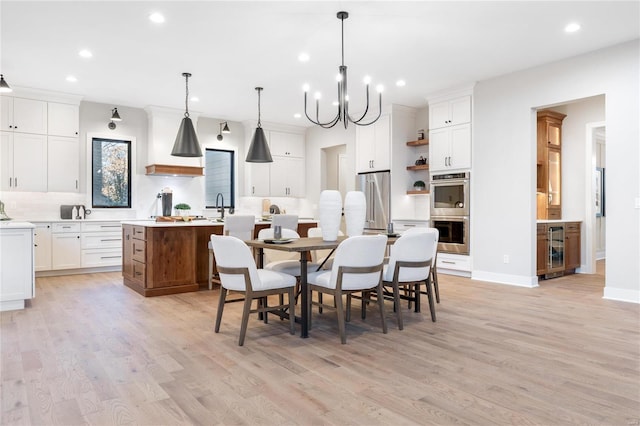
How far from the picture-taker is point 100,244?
22.2 feet

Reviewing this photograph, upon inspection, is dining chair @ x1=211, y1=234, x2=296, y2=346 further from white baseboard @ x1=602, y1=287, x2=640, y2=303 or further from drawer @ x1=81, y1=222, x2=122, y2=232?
drawer @ x1=81, y1=222, x2=122, y2=232

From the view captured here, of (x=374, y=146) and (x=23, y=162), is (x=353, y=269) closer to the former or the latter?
(x=374, y=146)

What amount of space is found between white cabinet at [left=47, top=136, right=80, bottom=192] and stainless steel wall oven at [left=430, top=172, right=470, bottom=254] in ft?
18.2

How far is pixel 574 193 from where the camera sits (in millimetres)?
6898

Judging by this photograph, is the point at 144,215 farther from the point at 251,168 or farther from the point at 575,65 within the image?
the point at 575,65

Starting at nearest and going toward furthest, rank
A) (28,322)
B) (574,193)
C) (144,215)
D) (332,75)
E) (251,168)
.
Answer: (28,322) < (332,75) < (574,193) < (144,215) < (251,168)

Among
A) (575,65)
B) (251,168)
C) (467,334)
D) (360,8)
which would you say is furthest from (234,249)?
(251,168)

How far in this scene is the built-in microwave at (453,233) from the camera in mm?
6254

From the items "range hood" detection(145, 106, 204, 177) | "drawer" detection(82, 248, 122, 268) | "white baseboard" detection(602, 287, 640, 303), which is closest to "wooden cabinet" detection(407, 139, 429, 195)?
"white baseboard" detection(602, 287, 640, 303)

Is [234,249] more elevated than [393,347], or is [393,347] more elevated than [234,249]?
[234,249]

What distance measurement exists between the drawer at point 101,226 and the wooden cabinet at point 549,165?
6.60 metres

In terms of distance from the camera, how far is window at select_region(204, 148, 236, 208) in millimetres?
8344

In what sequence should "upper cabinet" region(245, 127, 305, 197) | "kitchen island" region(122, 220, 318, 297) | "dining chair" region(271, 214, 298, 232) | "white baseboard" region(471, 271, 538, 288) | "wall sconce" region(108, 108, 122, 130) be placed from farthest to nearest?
"upper cabinet" region(245, 127, 305, 197) < "wall sconce" region(108, 108, 122, 130) < "white baseboard" region(471, 271, 538, 288) < "dining chair" region(271, 214, 298, 232) < "kitchen island" region(122, 220, 318, 297)

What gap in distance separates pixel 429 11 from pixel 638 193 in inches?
115
